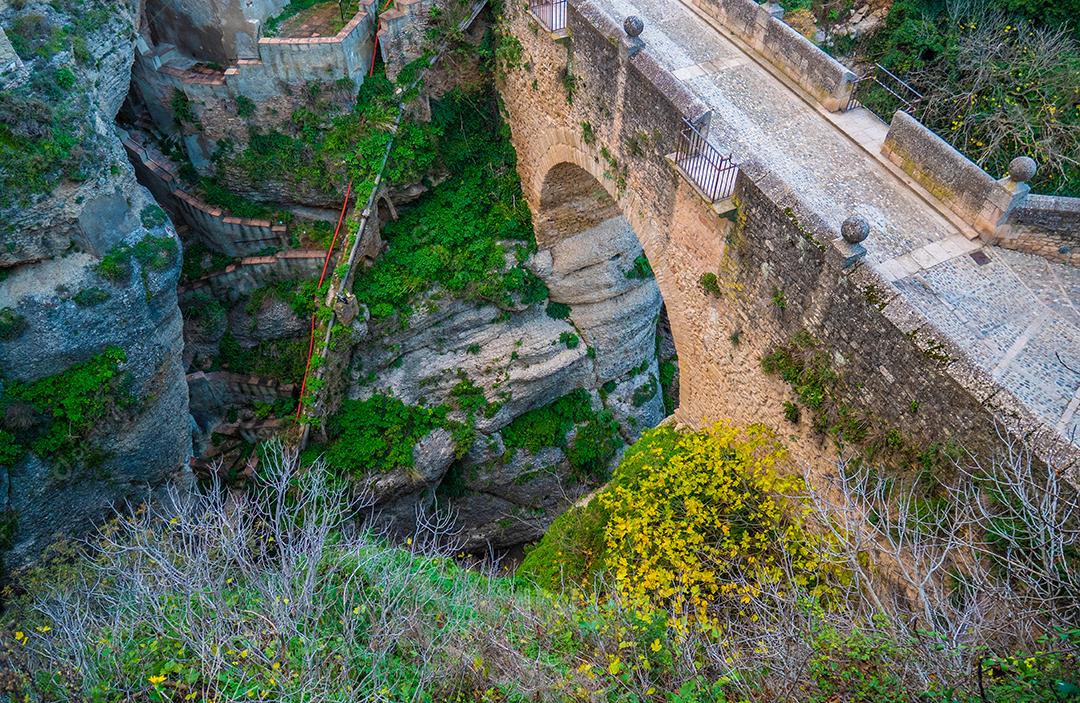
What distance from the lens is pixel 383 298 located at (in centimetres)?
1451

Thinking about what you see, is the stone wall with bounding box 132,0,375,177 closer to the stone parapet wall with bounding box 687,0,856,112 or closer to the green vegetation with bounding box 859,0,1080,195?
the stone parapet wall with bounding box 687,0,856,112

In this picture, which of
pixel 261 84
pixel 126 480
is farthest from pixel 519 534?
pixel 261 84

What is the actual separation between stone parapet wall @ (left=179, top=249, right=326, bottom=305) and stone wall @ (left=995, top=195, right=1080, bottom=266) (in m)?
11.3

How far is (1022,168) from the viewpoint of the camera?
26.5 ft

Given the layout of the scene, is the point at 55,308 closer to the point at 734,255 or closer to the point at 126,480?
the point at 126,480

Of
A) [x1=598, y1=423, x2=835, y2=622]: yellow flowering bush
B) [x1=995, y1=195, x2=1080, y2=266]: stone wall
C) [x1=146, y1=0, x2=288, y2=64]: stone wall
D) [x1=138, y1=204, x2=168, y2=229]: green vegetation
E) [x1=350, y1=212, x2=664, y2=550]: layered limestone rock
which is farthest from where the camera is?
[x1=350, y1=212, x2=664, y2=550]: layered limestone rock

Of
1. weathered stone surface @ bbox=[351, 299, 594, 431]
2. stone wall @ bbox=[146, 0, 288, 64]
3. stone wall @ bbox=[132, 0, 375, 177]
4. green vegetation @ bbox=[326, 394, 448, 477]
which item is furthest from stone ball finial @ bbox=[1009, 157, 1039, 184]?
stone wall @ bbox=[146, 0, 288, 64]

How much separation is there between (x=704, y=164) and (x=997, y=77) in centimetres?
539

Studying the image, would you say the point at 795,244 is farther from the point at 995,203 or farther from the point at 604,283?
the point at 604,283

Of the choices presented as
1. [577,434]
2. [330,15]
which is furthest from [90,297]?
[577,434]

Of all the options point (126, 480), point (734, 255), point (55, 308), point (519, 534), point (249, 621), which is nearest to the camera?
point (249, 621)

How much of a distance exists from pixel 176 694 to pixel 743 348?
7453 millimetres

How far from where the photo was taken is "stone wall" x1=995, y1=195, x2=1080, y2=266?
848 centimetres

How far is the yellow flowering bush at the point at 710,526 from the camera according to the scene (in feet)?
28.5
